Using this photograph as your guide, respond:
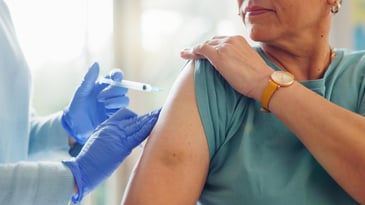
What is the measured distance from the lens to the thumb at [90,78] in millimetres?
1397

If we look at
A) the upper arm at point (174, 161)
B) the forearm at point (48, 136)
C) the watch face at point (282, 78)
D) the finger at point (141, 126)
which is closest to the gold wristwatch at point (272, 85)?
the watch face at point (282, 78)

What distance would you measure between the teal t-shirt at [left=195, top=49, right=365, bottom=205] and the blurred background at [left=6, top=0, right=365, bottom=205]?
0.76m

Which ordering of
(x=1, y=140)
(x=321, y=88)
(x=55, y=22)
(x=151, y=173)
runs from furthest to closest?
(x=55, y=22) < (x=1, y=140) < (x=321, y=88) < (x=151, y=173)

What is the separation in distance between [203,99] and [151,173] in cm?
20

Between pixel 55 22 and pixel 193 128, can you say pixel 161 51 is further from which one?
pixel 193 128

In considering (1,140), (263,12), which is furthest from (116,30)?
(263,12)

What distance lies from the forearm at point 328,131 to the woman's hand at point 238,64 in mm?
55

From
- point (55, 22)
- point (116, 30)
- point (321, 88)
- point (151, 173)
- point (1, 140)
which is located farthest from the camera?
point (116, 30)

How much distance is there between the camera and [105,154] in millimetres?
1159

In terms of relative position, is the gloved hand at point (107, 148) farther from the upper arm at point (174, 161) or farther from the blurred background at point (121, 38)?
the blurred background at point (121, 38)

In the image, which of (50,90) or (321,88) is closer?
(321,88)


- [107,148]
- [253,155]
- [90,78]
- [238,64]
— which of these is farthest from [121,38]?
[253,155]

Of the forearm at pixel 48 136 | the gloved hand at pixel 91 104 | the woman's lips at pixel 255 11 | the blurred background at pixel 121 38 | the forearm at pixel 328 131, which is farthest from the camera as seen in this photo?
the blurred background at pixel 121 38

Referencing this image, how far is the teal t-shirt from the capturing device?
938mm
